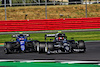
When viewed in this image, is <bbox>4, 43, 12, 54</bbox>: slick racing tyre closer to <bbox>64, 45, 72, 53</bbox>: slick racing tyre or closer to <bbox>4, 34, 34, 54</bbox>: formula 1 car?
<bbox>4, 34, 34, 54</bbox>: formula 1 car

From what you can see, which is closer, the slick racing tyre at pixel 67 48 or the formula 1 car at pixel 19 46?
the slick racing tyre at pixel 67 48

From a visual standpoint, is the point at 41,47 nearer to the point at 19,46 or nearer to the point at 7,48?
the point at 19,46

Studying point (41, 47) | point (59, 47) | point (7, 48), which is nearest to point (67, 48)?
point (59, 47)

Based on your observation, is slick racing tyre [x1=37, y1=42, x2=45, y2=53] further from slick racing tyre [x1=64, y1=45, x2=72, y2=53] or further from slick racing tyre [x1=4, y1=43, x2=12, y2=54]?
slick racing tyre [x1=4, y1=43, x2=12, y2=54]

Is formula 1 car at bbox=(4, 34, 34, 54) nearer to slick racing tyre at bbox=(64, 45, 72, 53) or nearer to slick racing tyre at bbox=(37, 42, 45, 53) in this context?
slick racing tyre at bbox=(37, 42, 45, 53)

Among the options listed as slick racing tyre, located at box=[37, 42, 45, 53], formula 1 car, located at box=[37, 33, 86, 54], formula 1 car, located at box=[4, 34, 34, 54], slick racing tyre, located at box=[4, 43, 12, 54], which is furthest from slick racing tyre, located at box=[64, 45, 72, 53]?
slick racing tyre, located at box=[4, 43, 12, 54]

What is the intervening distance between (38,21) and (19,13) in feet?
45.3

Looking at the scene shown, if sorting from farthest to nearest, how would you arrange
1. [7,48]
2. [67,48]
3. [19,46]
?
[19,46]
[7,48]
[67,48]

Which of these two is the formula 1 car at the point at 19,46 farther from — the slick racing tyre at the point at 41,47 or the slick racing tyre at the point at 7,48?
the slick racing tyre at the point at 41,47

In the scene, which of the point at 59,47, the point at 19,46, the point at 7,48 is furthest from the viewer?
the point at 19,46

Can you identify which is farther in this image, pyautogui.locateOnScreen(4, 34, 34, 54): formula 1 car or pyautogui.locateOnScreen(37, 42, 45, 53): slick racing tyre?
pyautogui.locateOnScreen(4, 34, 34, 54): formula 1 car

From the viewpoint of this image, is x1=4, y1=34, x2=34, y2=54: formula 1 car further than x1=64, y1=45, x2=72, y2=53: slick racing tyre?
Yes

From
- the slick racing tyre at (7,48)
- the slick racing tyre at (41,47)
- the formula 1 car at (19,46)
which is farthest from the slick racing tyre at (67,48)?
the slick racing tyre at (7,48)

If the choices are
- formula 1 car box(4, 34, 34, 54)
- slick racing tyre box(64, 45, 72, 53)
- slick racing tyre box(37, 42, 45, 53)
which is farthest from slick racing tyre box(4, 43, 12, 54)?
slick racing tyre box(64, 45, 72, 53)
